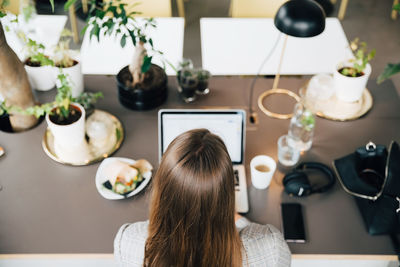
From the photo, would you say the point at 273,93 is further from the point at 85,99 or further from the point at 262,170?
the point at 85,99

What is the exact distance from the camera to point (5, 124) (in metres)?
1.63

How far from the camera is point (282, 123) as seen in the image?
1692 mm

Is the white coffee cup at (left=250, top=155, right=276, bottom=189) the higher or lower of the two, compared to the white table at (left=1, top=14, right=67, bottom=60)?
lower

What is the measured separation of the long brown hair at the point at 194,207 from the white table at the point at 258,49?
1070 mm

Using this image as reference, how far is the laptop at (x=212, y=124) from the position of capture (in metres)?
1.45

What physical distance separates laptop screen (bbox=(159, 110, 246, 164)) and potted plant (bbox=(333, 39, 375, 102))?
1.82 feet

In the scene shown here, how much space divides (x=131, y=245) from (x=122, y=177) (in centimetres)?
31

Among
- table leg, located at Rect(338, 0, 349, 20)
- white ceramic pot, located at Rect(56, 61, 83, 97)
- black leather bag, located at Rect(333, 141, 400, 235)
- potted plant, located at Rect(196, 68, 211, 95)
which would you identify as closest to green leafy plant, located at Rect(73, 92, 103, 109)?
white ceramic pot, located at Rect(56, 61, 83, 97)

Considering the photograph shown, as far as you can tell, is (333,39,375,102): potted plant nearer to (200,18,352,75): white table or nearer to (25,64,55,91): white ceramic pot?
(200,18,352,75): white table

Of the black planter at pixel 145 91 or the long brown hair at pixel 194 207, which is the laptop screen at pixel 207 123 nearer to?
the black planter at pixel 145 91

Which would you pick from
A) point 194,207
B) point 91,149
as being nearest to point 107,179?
point 91,149

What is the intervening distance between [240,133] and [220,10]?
2.68 meters

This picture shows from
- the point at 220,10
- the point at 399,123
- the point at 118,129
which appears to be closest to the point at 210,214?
the point at 118,129

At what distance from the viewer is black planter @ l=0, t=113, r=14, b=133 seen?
1.63 m
